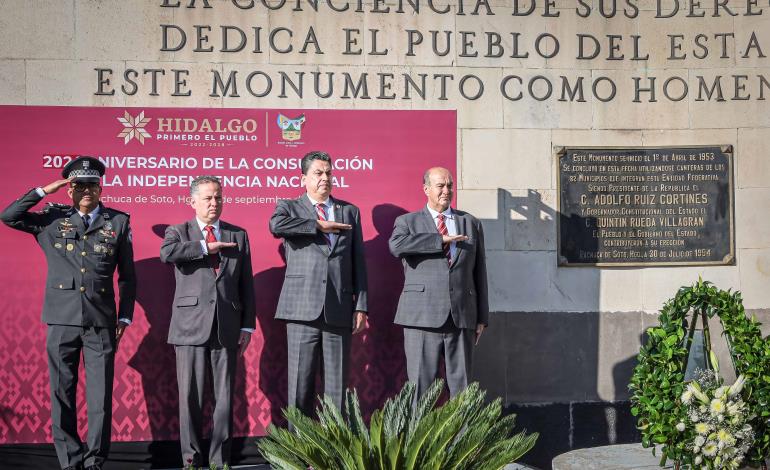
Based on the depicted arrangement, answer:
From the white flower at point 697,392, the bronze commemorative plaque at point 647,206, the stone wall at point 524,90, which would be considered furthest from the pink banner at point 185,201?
the white flower at point 697,392

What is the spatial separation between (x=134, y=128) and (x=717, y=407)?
169 inches

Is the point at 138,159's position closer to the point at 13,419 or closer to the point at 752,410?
the point at 13,419

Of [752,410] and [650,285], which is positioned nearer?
[752,410]

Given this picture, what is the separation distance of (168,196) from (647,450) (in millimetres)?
3669

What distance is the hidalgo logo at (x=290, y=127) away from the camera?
6438mm

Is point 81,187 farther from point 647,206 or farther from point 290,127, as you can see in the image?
point 647,206

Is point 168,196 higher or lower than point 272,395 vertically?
higher

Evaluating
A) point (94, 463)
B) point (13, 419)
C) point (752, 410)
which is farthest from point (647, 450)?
point (13, 419)

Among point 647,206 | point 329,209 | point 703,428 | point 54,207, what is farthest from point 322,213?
point 703,428

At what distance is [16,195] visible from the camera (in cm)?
616

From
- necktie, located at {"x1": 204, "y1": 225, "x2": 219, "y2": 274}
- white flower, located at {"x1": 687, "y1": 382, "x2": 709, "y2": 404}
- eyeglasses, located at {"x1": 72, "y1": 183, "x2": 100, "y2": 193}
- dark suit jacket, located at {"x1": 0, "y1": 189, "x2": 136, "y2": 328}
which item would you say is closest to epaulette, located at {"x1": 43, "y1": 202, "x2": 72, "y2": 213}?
dark suit jacket, located at {"x1": 0, "y1": 189, "x2": 136, "y2": 328}

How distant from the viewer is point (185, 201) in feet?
20.8

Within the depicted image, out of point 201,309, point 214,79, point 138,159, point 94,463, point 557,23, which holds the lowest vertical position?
point 94,463

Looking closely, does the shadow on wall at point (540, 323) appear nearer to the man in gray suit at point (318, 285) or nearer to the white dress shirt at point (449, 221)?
the white dress shirt at point (449, 221)
